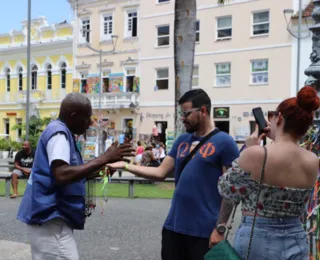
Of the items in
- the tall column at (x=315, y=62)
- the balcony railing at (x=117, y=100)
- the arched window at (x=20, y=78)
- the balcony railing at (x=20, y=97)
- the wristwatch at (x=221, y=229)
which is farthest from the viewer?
the arched window at (x=20, y=78)

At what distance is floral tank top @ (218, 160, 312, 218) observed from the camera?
308 cm

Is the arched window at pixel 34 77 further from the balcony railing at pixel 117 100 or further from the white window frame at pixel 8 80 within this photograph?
the balcony railing at pixel 117 100

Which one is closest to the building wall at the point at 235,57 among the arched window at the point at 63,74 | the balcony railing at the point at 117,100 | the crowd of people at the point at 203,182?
the balcony railing at the point at 117,100

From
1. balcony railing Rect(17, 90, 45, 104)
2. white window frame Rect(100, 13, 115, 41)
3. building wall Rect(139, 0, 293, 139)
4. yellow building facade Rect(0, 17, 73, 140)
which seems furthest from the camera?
balcony railing Rect(17, 90, 45, 104)

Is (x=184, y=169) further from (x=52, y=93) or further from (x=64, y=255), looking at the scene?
(x=52, y=93)

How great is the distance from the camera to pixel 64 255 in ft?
12.2

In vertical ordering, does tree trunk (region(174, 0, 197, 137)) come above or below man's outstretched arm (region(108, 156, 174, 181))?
above

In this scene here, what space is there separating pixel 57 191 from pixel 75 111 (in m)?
0.55

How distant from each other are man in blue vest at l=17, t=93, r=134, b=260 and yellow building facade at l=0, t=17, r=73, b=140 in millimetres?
36768

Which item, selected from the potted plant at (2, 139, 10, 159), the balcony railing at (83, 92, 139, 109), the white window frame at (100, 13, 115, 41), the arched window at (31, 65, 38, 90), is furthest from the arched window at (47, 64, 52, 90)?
the potted plant at (2, 139, 10, 159)

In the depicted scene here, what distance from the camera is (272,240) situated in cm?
310

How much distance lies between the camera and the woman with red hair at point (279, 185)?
3074mm

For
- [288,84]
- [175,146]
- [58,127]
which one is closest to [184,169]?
[175,146]

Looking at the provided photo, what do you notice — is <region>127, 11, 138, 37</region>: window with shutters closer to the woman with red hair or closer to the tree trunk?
the tree trunk
